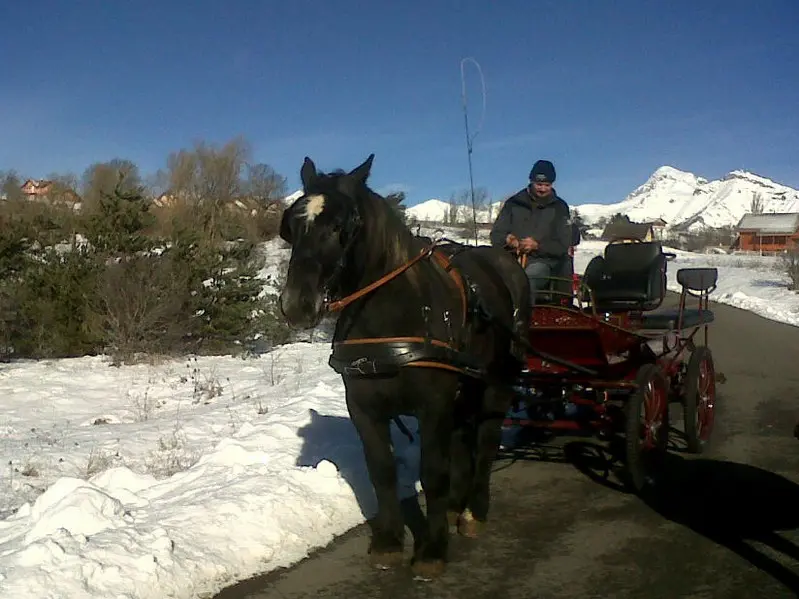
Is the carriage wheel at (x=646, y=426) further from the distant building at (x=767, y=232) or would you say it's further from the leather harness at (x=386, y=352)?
the distant building at (x=767, y=232)

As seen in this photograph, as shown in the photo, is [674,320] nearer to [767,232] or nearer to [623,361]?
[623,361]

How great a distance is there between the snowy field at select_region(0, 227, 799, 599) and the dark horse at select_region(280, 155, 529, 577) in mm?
814

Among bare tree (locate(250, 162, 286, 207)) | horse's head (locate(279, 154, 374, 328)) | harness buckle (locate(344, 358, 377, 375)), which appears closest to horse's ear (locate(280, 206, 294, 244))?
horse's head (locate(279, 154, 374, 328))

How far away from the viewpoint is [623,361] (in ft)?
21.9

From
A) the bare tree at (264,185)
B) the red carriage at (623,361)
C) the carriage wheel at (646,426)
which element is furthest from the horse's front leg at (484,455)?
the bare tree at (264,185)

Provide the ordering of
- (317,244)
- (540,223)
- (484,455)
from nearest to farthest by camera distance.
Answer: (317,244)
(484,455)
(540,223)

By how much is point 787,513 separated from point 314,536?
3.08 m

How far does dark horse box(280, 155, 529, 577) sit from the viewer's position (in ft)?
12.0

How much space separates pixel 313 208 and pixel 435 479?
63.9 inches

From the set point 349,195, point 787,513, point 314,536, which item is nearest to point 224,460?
point 314,536

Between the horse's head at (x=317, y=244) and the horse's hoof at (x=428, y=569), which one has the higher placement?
the horse's head at (x=317, y=244)

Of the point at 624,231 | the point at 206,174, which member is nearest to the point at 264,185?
the point at 206,174

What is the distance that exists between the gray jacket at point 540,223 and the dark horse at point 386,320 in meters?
2.16

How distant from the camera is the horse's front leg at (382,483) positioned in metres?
4.16
